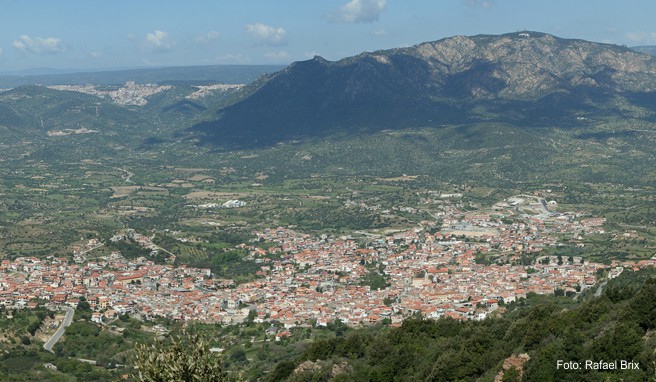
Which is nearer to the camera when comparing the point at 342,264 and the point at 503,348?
the point at 503,348

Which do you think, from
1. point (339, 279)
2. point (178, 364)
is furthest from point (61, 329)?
point (178, 364)

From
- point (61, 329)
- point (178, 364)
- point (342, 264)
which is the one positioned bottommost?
point (342, 264)

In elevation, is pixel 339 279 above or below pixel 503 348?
below

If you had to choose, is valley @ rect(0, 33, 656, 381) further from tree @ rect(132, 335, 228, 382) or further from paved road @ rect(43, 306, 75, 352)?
tree @ rect(132, 335, 228, 382)

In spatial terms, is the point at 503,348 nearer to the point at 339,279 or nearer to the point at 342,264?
the point at 339,279

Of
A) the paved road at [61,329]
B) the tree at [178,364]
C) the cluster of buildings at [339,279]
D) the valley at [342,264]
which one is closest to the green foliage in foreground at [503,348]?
the valley at [342,264]

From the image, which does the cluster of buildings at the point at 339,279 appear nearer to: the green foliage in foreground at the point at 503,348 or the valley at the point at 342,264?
the valley at the point at 342,264

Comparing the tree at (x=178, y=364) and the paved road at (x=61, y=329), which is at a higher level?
the tree at (x=178, y=364)

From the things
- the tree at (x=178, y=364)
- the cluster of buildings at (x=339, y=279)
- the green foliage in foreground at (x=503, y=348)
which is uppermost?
the tree at (x=178, y=364)
